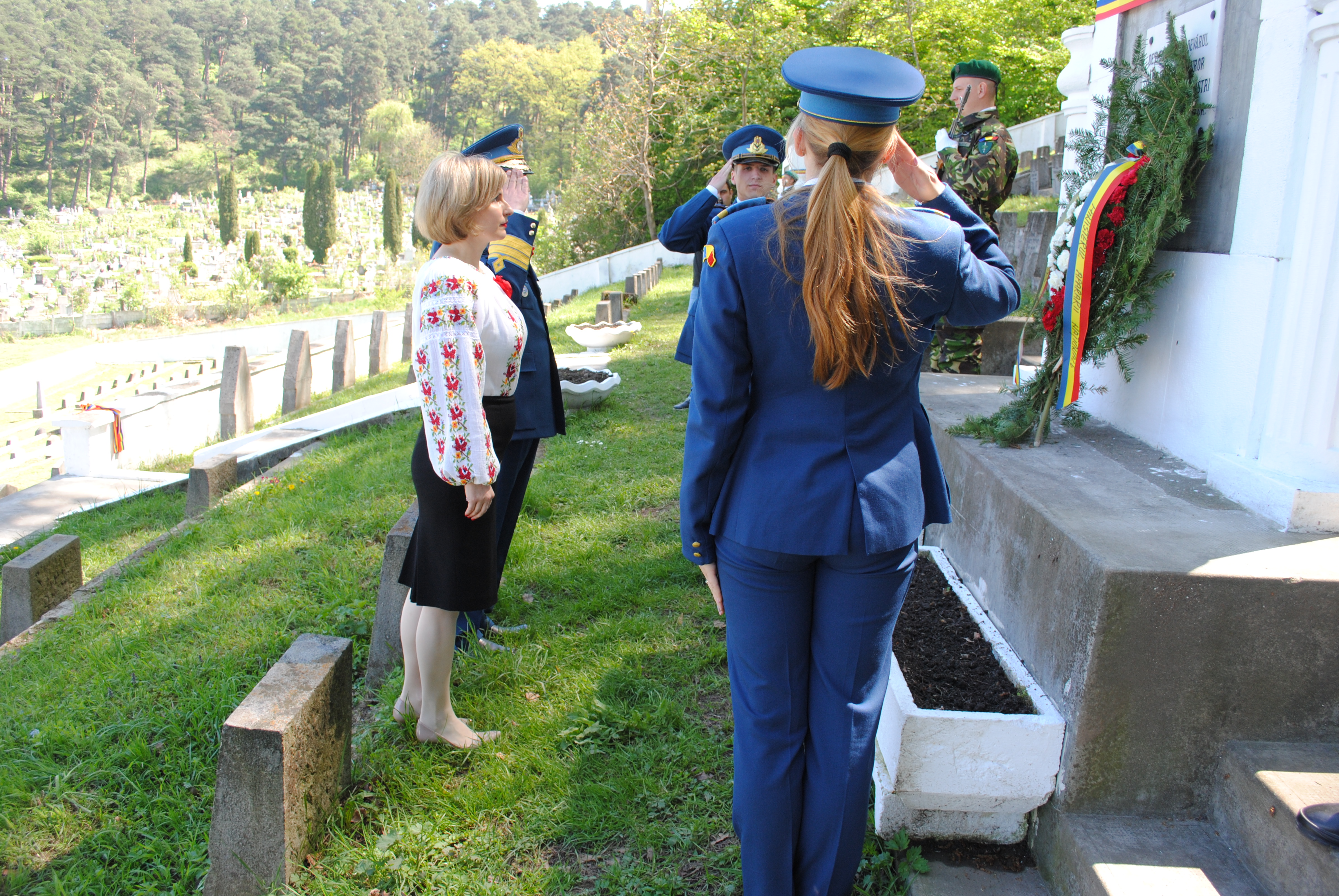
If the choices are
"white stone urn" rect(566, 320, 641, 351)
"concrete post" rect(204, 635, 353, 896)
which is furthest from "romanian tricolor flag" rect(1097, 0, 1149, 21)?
"white stone urn" rect(566, 320, 641, 351)

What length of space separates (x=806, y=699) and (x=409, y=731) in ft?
5.17

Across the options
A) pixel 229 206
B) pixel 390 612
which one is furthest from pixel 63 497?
pixel 229 206

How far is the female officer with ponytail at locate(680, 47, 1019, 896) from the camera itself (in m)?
1.70

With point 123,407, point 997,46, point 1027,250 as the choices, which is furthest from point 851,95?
point 997,46

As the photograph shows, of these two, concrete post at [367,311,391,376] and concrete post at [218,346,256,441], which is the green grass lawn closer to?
concrete post at [218,346,256,441]

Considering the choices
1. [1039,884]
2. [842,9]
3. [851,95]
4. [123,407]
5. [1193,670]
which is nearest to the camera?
[851,95]

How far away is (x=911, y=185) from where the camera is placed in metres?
1.93

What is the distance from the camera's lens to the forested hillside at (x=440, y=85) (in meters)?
25.8

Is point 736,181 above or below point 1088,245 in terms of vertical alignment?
above

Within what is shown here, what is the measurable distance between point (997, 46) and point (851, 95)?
80.6 feet

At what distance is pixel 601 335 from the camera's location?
33.9 ft

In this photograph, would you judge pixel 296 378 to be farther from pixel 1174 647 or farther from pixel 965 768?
pixel 1174 647

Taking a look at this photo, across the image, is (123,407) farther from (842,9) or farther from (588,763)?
(842,9)

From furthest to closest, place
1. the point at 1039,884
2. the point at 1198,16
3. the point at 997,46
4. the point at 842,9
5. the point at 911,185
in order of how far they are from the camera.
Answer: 1. the point at 842,9
2. the point at 997,46
3. the point at 1198,16
4. the point at 1039,884
5. the point at 911,185
